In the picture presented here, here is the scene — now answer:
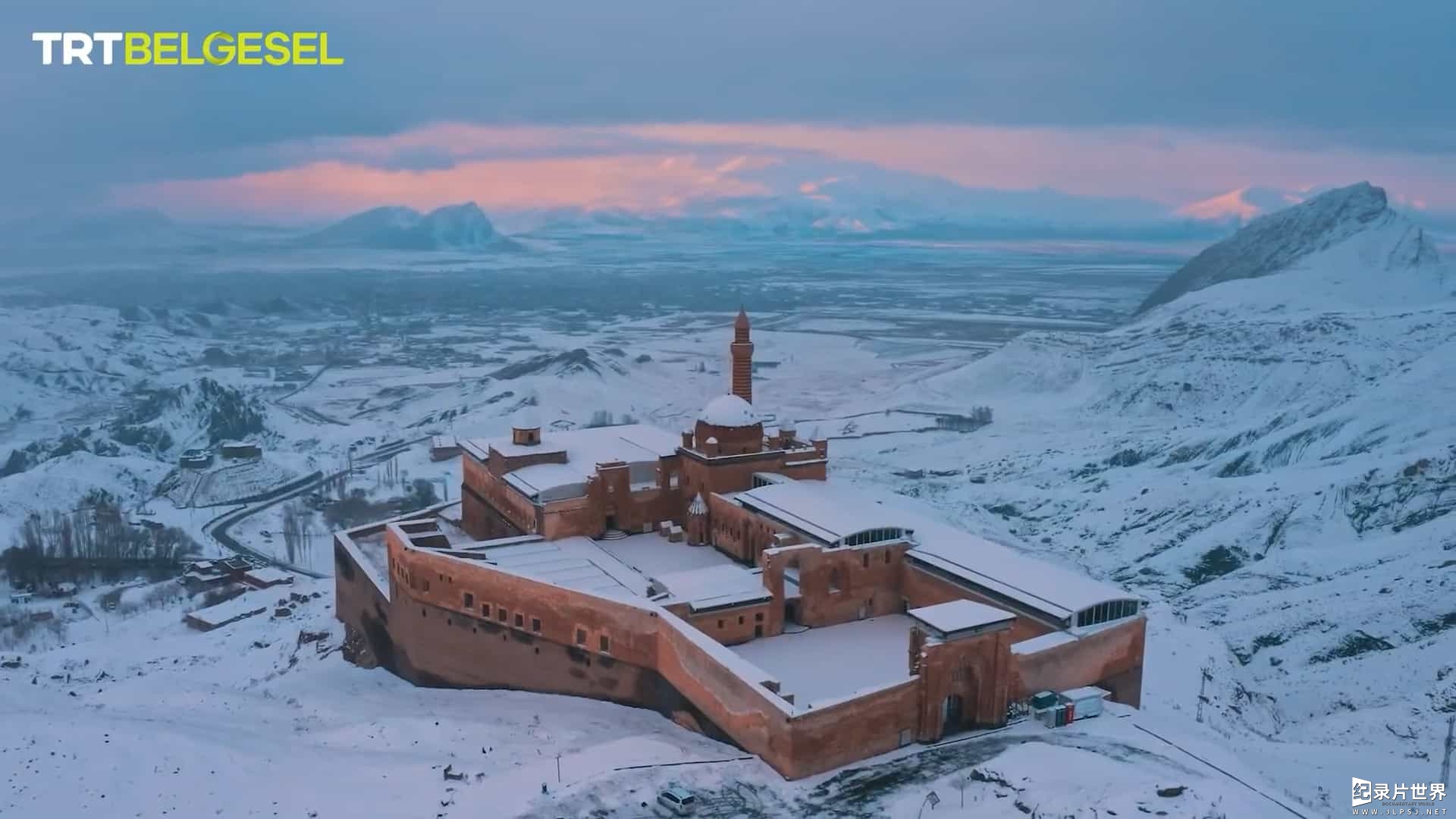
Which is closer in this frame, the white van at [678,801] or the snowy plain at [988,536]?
the white van at [678,801]

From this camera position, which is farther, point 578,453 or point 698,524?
point 578,453

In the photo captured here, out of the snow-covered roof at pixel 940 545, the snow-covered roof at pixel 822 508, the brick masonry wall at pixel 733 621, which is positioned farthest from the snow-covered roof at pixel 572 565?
the snow-covered roof at pixel 940 545

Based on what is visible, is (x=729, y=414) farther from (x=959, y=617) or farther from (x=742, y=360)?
(x=959, y=617)

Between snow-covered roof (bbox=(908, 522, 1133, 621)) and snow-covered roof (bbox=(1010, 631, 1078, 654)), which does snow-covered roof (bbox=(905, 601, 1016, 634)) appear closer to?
snow-covered roof (bbox=(1010, 631, 1078, 654))

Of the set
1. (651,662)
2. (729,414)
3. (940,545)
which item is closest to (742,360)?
(729,414)

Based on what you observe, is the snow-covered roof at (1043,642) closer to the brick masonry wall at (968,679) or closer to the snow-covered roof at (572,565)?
the brick masonry wall at (968,679)

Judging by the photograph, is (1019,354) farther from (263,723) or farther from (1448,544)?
(263,723)

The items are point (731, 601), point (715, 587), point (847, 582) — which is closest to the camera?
point (731, 601)
